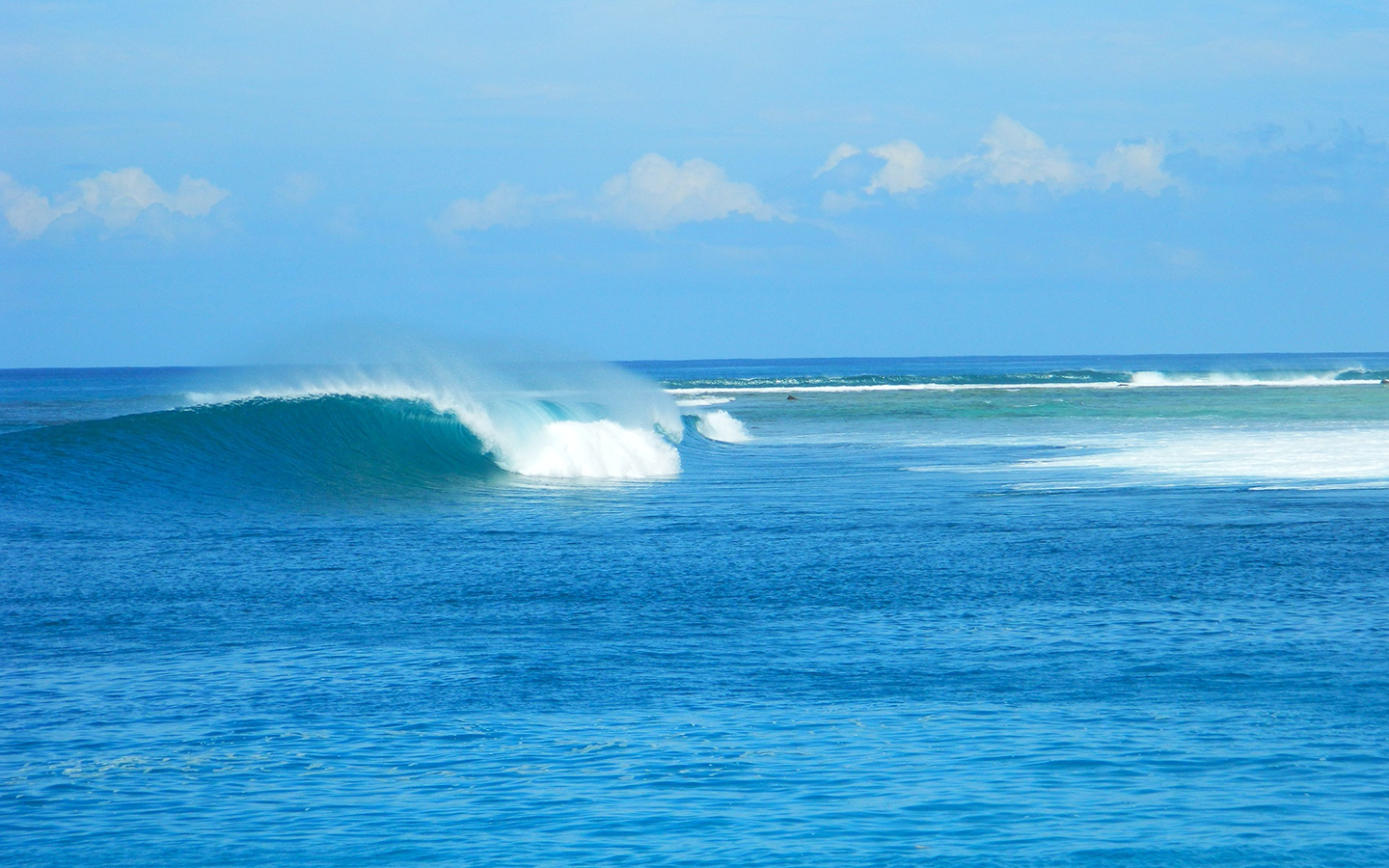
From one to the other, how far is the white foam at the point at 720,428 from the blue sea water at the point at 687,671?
16023 mm

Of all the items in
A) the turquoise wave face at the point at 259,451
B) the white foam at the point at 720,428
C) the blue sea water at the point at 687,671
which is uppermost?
the white foam at the point at 720,428

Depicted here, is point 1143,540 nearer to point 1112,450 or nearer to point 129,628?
point 129,628

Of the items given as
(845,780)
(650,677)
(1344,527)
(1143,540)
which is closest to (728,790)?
(845,780)

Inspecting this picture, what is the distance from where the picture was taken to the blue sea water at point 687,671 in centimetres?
557

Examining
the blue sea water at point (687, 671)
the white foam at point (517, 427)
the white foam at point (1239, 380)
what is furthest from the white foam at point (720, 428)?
the white foam at point (1239, 380)

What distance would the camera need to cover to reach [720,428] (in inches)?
1458

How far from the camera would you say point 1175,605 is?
10.1 m

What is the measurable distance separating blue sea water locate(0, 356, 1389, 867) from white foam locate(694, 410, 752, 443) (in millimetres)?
16023

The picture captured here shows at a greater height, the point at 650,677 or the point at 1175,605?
the point at 1175,605

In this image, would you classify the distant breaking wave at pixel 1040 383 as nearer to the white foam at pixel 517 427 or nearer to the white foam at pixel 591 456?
the white foam at pixel 517 427

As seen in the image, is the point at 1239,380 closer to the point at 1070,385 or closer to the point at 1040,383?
the point at 1070,385

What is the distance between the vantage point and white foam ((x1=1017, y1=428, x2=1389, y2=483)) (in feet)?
68.0

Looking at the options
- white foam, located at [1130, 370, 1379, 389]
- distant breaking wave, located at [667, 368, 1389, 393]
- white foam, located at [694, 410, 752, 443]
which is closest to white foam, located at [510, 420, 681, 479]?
white foam, located at [694, 410, 752, 443]

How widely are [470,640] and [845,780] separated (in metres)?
3.55
